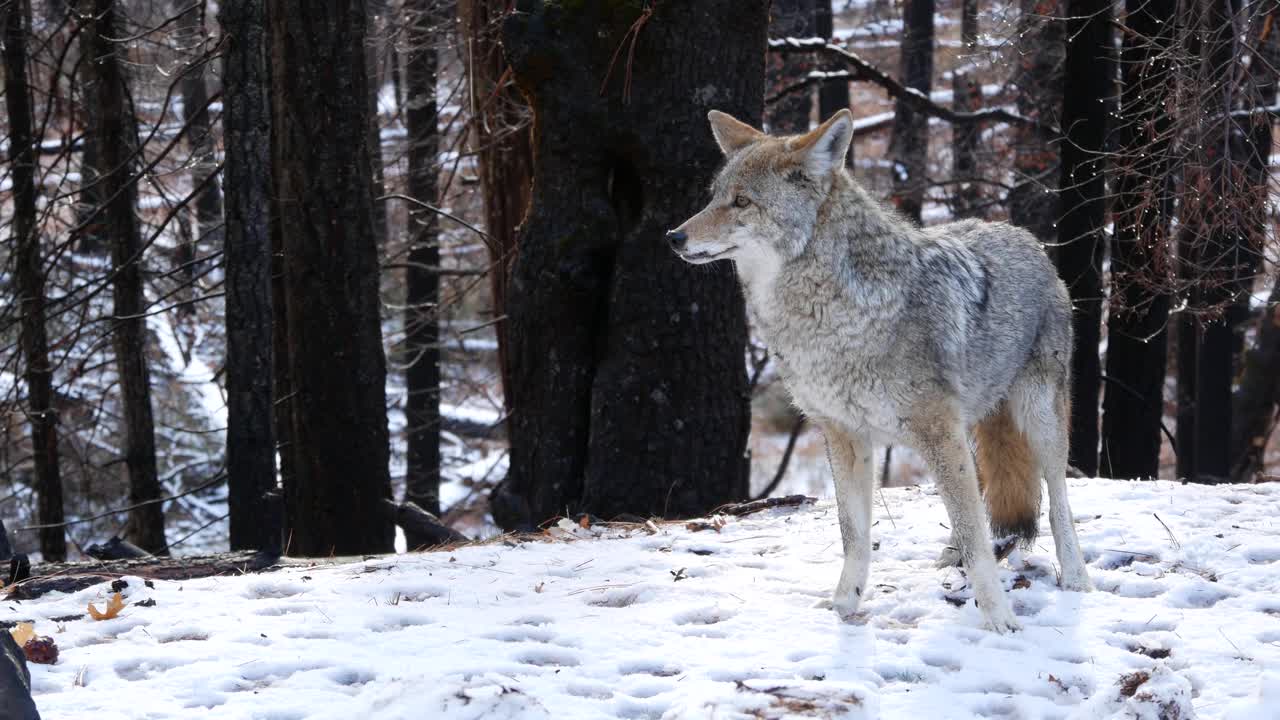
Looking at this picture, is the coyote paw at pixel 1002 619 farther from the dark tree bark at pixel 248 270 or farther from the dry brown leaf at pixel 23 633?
the dark tree bark at pixel 248 270

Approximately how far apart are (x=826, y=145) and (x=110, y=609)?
367 centimetres

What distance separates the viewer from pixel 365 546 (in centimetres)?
765

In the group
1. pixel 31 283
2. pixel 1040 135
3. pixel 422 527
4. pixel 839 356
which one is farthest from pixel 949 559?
pixel 1040 135

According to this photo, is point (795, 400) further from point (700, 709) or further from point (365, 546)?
point (365, 546)

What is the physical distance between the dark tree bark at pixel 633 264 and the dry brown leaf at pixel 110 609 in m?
3.06

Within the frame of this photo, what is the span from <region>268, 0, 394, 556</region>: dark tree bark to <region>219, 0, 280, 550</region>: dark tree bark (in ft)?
1.22

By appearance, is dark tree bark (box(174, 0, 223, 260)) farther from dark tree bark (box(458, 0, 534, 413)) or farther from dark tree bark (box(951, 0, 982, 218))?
dark tree bark (box(951, 0, 982, 218))

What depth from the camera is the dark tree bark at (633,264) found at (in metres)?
6.91

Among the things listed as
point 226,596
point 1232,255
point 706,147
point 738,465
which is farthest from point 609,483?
point 1232,255

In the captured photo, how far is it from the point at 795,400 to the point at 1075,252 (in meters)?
5.91

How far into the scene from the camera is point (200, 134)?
10.1m

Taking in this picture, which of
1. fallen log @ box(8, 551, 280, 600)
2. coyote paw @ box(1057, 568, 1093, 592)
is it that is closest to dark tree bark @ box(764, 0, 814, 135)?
coyote paw @ box(1057, 568, 1093, 592)

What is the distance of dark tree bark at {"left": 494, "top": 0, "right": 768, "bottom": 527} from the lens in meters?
6.91

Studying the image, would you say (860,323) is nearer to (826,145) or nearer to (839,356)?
(839,356)
